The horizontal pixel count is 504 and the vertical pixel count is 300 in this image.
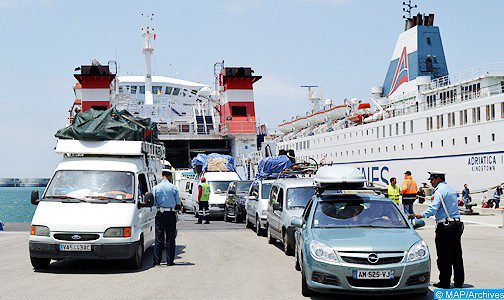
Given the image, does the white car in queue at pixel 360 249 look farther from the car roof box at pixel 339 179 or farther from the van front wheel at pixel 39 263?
the van front wheel at pixel 39 263

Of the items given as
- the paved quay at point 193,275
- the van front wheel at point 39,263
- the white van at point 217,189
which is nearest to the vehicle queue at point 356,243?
the paved quay at point 193,275

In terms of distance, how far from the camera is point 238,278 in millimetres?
9875

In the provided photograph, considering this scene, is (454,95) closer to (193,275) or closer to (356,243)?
Result: (193,275)

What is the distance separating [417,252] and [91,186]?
6406mm

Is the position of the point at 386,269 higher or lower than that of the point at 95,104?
lower

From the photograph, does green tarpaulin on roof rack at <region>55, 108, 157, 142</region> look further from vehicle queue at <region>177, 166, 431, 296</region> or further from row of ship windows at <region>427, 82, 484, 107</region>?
row of ship windows at <region>427, 82, 484, 107</region>

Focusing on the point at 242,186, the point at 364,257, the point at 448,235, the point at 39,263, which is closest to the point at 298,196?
the point at 448,235

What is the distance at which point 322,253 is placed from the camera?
25.5ft

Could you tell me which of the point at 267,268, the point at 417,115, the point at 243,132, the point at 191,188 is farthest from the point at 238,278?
the point at 417,115

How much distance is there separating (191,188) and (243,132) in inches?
268

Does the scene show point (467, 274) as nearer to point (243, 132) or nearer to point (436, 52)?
point (243, 132)

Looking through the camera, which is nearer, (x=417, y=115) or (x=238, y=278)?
(x=238, y=278)

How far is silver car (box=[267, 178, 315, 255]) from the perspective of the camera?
43.3 ft

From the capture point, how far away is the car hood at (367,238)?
766cm
